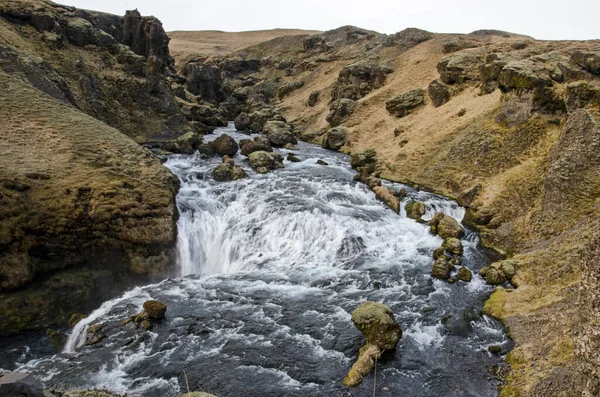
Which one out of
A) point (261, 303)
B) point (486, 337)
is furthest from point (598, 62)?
point (261, 303)

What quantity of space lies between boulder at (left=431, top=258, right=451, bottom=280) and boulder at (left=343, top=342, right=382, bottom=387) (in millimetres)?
7447

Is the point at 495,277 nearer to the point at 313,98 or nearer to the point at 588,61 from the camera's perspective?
the point at 588,61

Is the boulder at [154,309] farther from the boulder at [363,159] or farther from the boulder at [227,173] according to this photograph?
the boulder at [363,159]

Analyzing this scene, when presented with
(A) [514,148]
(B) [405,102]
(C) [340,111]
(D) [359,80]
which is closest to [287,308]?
(A) [514,148]

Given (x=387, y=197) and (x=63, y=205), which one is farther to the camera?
(x=387, y=197)

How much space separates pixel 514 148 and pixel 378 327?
72.7 feet

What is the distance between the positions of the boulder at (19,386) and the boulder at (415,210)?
24.9 metres

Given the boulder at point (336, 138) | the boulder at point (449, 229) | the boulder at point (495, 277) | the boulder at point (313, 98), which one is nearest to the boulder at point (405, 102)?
the boulder at point (336, 138)

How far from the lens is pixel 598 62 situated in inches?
1086

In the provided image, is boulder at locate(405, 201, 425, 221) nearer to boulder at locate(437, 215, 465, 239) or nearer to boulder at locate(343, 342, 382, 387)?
boulder at locate(437, 215, 465, 239)

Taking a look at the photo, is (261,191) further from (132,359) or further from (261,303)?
(132,359)

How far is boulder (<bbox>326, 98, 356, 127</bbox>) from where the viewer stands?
54.2m

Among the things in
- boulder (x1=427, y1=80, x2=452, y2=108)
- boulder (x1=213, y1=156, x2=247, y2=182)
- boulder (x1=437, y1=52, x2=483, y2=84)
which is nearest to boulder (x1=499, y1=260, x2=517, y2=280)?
boulder (x1=213, y1=156, x2=247, y2=182)

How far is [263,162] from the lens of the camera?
120 feet
